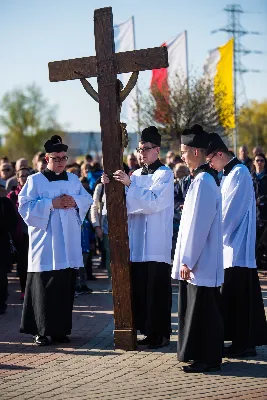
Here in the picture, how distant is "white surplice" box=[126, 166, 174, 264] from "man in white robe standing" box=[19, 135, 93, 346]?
791 millimetres

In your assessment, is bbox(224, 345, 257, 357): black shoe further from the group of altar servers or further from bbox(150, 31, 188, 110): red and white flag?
bbox(150, 31, 188, 110): red and white flag

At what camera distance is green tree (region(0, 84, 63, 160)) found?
82125 mm

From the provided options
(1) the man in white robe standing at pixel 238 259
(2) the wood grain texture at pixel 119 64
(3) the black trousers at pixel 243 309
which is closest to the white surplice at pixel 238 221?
(1) the man in white robe standing at pixel 238 259

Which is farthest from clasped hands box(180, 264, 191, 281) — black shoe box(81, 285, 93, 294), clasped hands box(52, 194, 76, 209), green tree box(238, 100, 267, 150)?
green tree box(238, 100, 267, 150)

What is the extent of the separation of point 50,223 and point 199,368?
8.59 ft

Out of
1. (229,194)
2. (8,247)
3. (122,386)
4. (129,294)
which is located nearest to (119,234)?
(129,294)

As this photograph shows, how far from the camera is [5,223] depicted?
38.3ft

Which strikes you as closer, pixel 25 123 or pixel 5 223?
pixel 5 223

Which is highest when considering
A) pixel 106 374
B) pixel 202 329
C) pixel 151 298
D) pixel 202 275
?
pixel 202 275

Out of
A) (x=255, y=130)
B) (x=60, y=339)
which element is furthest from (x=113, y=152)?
(x=255, y=130)

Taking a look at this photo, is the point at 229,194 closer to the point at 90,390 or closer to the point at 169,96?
the point at 90,390

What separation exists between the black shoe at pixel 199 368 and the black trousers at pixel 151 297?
1158 millimetres

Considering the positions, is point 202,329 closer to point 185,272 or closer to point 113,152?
point 185,272

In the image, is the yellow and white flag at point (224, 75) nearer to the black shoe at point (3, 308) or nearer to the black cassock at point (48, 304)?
the black shoe at point (3, 308)
